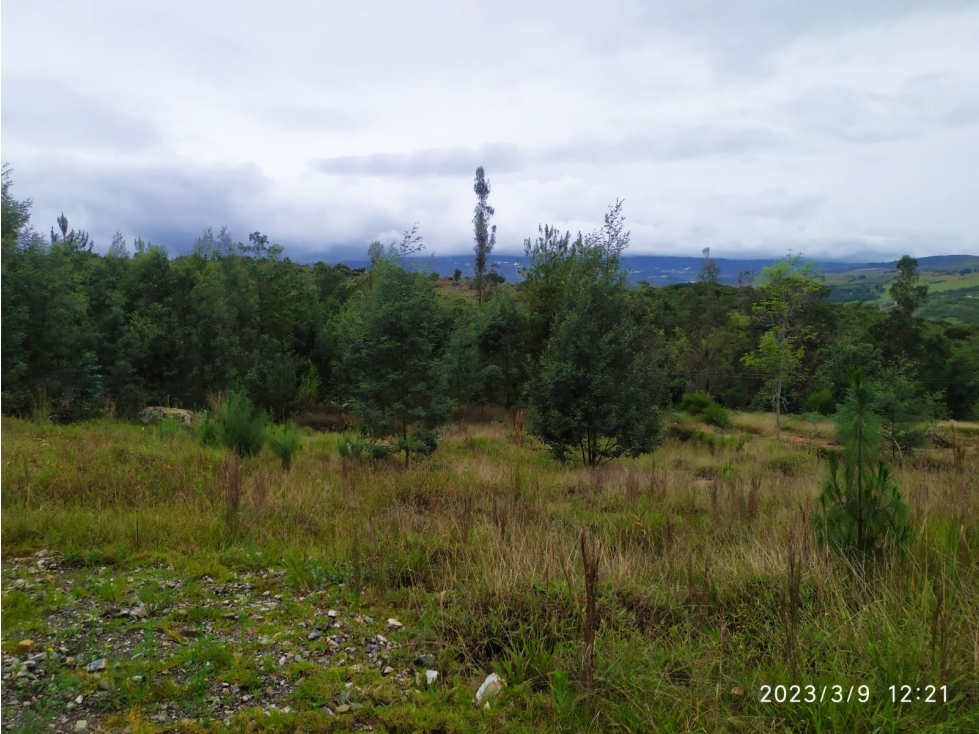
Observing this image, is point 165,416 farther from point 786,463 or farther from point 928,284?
point 928,284

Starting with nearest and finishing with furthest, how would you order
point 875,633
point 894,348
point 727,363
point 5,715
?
point 5,715 < point 875,633 < point 894,348 < point 727,363

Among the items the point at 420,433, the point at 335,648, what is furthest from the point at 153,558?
the point at 420,433

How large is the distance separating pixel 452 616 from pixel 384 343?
644 cm

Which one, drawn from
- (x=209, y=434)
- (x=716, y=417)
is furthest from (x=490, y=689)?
(x=716, y=417)

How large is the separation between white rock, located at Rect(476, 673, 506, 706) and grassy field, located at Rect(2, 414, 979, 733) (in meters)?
0.06

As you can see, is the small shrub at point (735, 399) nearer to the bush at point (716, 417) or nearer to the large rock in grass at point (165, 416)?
the bush at point (716, 417)

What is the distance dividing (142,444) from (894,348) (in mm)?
39112

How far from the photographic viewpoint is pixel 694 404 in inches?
1074

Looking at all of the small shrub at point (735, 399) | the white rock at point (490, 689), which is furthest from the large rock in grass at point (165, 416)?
the small shrub at point (735, 399)

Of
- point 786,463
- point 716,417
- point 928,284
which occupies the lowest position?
point 716,417

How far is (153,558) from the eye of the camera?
449cm

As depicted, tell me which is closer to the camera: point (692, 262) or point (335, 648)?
point (335, 648)

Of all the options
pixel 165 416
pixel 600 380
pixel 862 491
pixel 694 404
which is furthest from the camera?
pixel 694 404

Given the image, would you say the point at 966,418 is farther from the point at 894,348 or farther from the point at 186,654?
the point at 186,654
